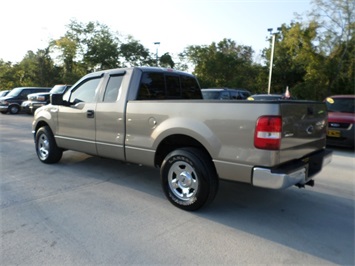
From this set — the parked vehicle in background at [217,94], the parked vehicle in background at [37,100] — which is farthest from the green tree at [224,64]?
the parked vehicle in background at [217,94]

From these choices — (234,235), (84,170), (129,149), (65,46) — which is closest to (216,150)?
(234,235)

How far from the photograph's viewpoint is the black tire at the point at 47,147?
5.88 m

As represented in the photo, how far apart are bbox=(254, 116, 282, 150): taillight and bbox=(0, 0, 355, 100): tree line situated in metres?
23.3

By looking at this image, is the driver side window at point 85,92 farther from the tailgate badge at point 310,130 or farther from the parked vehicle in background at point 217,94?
the parked vehicle in background at point 217,94

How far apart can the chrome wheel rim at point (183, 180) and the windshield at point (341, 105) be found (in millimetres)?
6991

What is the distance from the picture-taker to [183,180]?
381 cm

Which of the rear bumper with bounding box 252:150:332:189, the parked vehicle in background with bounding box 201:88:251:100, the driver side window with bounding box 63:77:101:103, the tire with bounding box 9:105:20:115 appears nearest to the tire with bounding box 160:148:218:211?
the rear bumper with bounding box 252:150:332:189

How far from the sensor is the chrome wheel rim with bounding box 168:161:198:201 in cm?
372

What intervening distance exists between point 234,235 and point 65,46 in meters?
42.2

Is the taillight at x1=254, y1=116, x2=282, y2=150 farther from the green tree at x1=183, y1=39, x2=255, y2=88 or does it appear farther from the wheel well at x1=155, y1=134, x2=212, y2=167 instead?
the green tree at x1=183, y1=39, x2=255, y2=88

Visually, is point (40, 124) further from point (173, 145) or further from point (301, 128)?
point (301, 128)

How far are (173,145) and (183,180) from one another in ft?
1.95

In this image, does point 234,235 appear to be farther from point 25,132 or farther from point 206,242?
point 25,132

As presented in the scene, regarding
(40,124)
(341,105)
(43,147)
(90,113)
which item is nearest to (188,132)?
(90,113)
